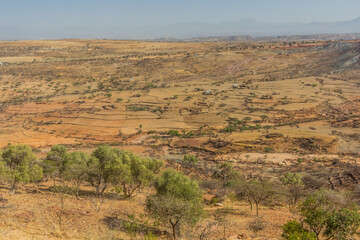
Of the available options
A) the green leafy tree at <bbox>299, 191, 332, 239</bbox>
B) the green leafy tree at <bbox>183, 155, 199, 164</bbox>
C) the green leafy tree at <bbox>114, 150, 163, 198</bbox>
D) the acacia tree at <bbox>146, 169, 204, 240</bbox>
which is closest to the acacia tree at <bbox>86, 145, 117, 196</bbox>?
the green leafy tree at <bbox>114, 150, 163, 198</bbox>

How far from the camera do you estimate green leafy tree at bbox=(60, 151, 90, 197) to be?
1841 cm

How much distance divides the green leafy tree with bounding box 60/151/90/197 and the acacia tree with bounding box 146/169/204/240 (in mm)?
6503

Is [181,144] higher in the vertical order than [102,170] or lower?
lower

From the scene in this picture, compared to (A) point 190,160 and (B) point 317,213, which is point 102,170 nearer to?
(B) point 317,213

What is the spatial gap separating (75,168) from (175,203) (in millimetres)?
10033

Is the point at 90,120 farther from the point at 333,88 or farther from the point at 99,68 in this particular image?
the point at 333,88

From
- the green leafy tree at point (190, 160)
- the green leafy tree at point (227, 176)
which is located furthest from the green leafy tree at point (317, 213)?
the green leafy tree at point (190, 160)

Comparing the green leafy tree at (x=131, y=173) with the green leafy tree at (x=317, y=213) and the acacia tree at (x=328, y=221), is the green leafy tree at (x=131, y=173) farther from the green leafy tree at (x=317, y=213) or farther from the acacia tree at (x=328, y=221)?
the green leafy tree at (x=317, y=213)

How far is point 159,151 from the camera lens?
122 ft

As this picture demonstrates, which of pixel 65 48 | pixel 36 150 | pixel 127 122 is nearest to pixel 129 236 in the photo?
pixel 36 150

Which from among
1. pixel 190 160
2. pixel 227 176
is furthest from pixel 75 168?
pixel 190 160

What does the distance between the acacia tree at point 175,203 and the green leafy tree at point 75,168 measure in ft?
21.3

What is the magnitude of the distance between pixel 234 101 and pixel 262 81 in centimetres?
2235

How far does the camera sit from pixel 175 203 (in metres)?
Result: 12.2
